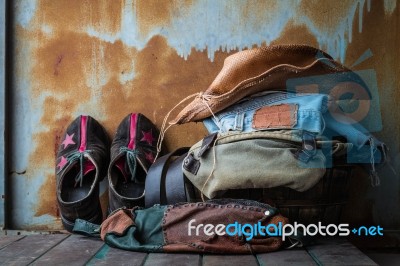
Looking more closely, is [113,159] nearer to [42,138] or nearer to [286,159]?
[42,138]

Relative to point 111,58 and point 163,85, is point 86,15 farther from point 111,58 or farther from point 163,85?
point 163,85

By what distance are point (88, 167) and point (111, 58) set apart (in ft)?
1.54

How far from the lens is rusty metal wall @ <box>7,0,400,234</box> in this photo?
1969 mm

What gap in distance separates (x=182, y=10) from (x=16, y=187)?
102 centimetres

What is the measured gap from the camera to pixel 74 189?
1.89 metres

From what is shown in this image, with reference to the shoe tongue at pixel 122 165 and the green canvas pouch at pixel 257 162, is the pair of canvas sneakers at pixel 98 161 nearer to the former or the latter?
the shoe tongue at pixel 122 165

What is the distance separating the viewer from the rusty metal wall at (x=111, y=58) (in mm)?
1969

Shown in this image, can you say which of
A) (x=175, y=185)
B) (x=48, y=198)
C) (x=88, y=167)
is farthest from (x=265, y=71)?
(x=48, y=198)

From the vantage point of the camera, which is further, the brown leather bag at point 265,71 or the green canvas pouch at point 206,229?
the brown leather bag at point 265,71

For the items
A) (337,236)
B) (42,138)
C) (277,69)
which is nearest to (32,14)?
(42,138)

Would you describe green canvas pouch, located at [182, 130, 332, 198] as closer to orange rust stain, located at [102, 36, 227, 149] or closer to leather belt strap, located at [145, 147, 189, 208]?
leather belt strap, located at [145, 147, 189, 208]

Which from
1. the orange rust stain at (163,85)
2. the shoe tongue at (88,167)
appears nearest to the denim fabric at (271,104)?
the orange rust stain at (163,85)

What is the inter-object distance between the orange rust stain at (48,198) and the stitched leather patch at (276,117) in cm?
98

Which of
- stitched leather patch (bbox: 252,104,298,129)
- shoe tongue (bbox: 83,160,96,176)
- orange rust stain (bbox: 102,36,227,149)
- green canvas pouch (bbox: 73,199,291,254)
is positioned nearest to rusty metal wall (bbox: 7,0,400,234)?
orange rust stain (bbox: 102,36,227,149)
